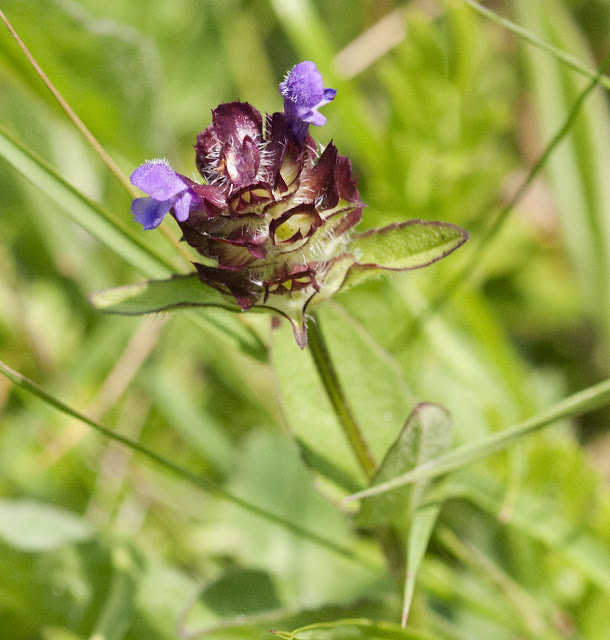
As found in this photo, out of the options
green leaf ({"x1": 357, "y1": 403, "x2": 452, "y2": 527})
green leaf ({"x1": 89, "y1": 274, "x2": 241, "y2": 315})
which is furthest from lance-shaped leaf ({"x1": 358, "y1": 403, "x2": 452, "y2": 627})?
green leaf ({"x1": 89, "y1": 274, "x2": 241, "y2": 315})

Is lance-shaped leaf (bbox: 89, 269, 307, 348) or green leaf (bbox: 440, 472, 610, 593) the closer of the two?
lance-shaped leaf (bbox: 89, 269, 307, 348)

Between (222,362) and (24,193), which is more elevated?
(24,193)

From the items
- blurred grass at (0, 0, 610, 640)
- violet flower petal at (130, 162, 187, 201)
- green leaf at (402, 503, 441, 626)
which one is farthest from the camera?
blurred grass at (0, 0, 610, 640)

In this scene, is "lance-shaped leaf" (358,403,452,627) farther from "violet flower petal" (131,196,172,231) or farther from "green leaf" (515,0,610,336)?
"green leaf" (515,0,610,336)

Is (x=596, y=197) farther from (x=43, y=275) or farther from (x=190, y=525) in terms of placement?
(x=43, y=275)

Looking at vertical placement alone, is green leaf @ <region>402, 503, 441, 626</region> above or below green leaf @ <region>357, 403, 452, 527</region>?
below

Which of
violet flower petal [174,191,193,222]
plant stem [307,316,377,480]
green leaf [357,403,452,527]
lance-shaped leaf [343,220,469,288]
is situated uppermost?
lance-shaped leaf [343,220,469,288]

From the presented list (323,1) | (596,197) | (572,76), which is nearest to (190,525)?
(596,197)
